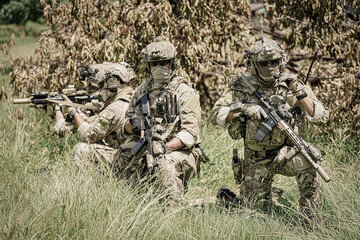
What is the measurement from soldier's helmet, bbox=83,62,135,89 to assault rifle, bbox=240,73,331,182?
1638mm

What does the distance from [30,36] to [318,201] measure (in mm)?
17925

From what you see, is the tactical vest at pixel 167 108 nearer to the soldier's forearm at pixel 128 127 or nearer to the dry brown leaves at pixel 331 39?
the soldier's forearm at pixel 128 127

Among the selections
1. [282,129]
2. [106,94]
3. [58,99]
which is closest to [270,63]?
[282,129]

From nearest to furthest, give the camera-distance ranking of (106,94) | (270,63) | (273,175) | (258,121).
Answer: (270,63) < (258,121) < (273,175) < (106,94)

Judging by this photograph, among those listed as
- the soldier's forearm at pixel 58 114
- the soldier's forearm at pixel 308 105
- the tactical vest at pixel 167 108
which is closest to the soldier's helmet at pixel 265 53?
the soldier's forearm at pixel 308 105

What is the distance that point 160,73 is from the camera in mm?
4883

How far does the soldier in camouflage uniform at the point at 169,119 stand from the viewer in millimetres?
4730

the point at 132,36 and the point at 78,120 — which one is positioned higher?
the point at 132,36

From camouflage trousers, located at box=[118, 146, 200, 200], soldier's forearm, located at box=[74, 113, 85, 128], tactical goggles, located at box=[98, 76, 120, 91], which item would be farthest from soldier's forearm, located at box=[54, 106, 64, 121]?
camouflage trousers, located at box=[118, 146, 200, 200]

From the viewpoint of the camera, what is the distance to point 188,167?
16.1 ft

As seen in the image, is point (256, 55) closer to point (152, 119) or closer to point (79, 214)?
point (152, 119)

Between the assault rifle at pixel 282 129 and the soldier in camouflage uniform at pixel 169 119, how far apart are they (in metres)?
0.78

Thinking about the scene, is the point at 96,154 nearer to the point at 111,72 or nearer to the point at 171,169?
the point at 111,72

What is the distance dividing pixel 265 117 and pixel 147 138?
1194 millimetres
